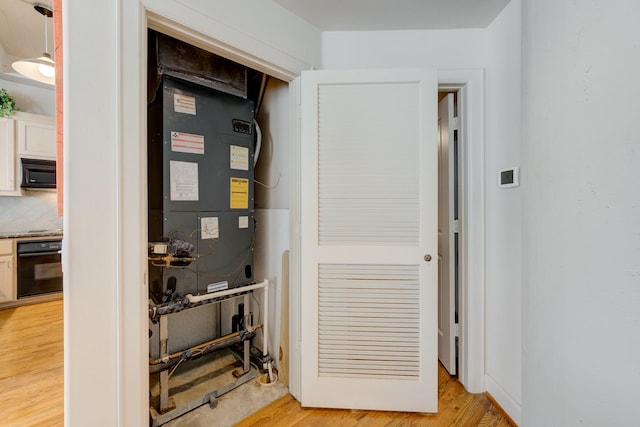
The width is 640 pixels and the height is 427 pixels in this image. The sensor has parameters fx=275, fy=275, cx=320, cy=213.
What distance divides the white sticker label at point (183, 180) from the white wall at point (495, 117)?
44.2 inches


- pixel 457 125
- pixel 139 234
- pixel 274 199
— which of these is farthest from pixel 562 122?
pixel 274 199

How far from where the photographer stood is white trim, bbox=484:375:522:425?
1523mm

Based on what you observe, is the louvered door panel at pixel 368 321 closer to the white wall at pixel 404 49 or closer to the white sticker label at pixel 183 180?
the white sticker label at pixel 183 180

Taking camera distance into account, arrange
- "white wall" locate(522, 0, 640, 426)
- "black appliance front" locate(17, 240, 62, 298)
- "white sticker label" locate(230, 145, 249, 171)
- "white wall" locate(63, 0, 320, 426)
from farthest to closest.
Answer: "black appliance front" locate(17, 240, 62, 298) < "white sticker label" locate(230, 145, 249, 171) < "white wall" locate(63, 0, 320, 426) < "white wall" locate(522, 0, 640, 426)

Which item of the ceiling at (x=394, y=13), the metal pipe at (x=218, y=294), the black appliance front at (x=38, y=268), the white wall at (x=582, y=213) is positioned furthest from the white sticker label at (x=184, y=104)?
the black appliance front at (x=38, y=268)

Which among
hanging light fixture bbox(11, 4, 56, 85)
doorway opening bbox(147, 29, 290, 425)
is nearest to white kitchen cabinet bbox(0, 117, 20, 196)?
hanging light fixture bbox(11, 4, 56, 85)

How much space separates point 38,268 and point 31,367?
1785mm

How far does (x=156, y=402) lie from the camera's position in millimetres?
1714

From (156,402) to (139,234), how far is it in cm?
127

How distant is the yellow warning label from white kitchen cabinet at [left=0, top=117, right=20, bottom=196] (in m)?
3.37

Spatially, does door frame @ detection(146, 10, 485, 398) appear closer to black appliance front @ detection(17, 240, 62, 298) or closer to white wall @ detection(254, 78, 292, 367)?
white wall @ detection(254, 78, 292, 367)

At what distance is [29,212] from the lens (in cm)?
359

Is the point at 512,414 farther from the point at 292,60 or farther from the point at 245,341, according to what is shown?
the point at 292,60

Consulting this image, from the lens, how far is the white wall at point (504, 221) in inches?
60.9
